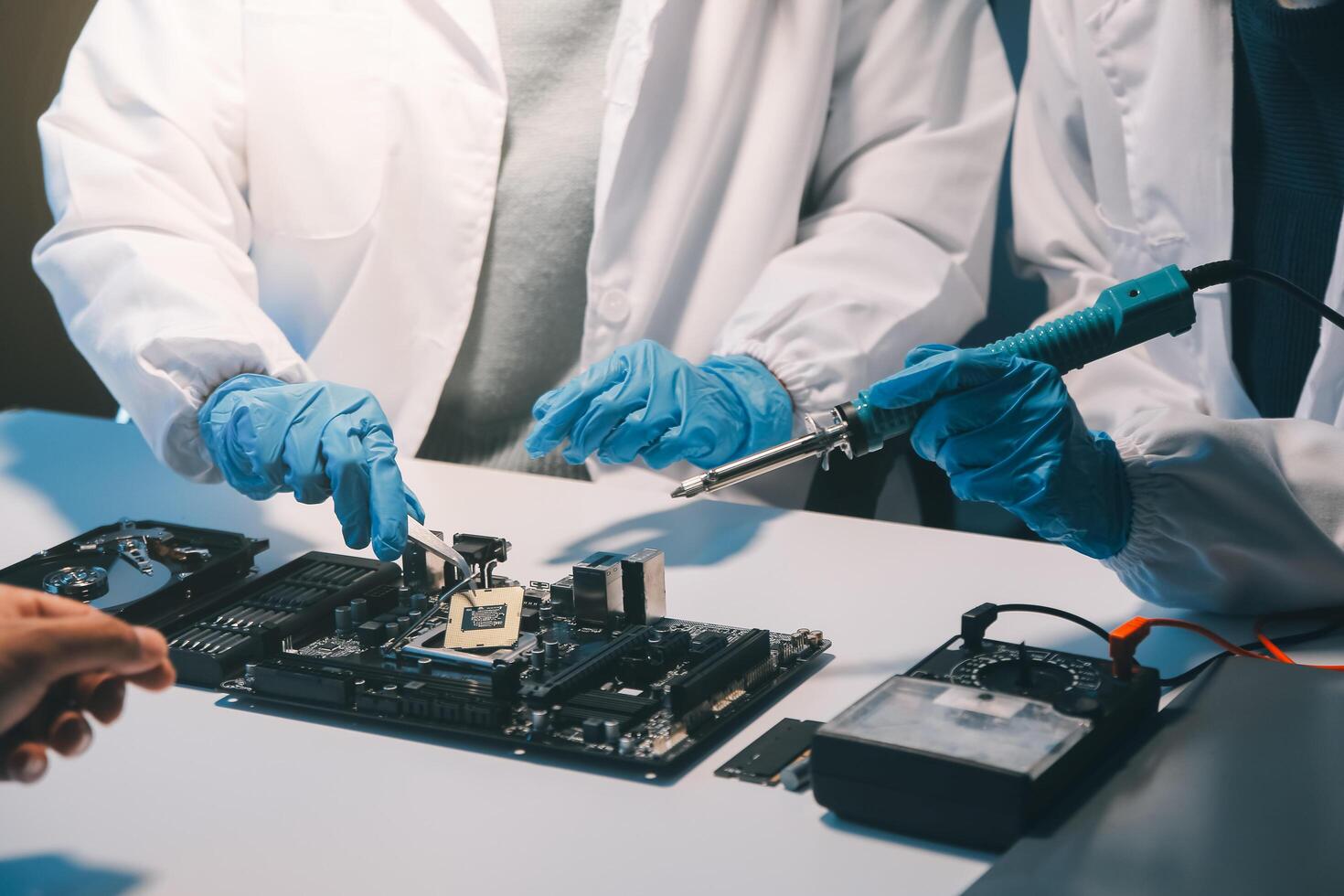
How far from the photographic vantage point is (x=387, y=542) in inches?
43.3

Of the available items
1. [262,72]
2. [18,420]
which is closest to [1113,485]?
[262,72]

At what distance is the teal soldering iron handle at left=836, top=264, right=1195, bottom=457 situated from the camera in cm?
99

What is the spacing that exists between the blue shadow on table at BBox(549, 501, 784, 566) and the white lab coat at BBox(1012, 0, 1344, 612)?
→ 0.38 metres

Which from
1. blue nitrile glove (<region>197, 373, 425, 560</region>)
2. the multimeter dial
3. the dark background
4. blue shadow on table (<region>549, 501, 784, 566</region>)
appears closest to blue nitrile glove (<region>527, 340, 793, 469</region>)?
blue shadow on table (<region>549, 501, 784, 566</region>)

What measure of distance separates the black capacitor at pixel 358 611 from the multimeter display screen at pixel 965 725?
1.37ft

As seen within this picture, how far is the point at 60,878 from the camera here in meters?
0.74

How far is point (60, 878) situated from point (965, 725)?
536 millimetres

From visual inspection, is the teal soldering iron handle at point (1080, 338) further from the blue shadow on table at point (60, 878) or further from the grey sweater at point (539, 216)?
the grey sweater at point (539, 216)

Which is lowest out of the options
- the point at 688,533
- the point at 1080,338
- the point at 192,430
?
the point at 688,533

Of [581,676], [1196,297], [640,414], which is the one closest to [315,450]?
[640,414]

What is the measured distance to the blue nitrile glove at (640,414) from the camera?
1293 millimetres

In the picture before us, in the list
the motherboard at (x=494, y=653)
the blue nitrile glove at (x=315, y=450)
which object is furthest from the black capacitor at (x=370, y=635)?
the blue nitrile glove at (x=315, y=450)

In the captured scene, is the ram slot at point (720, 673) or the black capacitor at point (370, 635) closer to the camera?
the ram slot at point (720, 673)

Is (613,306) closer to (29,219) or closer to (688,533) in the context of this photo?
(688,533)
